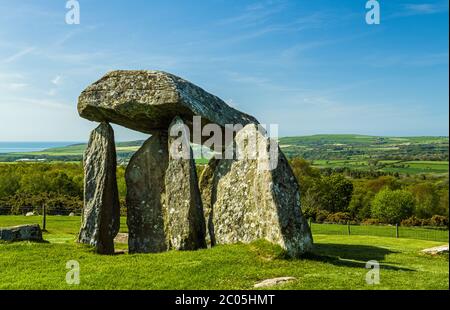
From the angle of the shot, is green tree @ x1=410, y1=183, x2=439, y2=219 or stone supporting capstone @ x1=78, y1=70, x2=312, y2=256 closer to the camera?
stone supporting capstone @ x1=78, y1=70, x2=312, y2=256

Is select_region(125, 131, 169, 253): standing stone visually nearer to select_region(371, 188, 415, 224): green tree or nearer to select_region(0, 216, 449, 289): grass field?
select_region(0, 216, 449, 289): grass field

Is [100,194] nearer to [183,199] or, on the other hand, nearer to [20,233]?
[20,233]

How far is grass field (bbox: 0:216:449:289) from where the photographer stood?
1202 cm

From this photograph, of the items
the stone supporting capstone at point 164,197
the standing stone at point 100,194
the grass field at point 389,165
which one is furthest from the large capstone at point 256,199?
the grass field at point 389,165

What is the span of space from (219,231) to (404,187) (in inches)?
2301

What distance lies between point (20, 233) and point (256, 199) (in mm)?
9775

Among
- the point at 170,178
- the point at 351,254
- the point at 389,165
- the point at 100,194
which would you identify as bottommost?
the point at 351,254

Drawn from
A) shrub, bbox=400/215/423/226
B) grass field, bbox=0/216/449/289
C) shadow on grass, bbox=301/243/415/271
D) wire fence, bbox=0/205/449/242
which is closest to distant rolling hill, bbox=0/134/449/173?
shrub, bbox=400/215/423/226

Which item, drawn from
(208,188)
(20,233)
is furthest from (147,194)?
(20,233)

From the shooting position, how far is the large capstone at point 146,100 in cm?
1845

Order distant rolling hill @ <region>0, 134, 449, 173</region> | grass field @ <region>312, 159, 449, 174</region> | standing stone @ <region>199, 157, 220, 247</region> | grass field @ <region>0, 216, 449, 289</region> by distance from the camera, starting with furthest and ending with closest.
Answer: grass field @ <region>312, 159, 449, 174</region>, distant rolling hill @ <region>0, 134, 449, 173</region>, standing stone @ <region>199, 157, 220, 247</region>, grass field @ <region>0, 216, 449, 289</region>

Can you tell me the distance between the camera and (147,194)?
782 inches

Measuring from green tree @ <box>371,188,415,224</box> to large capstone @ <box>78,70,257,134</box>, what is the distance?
4278cm
